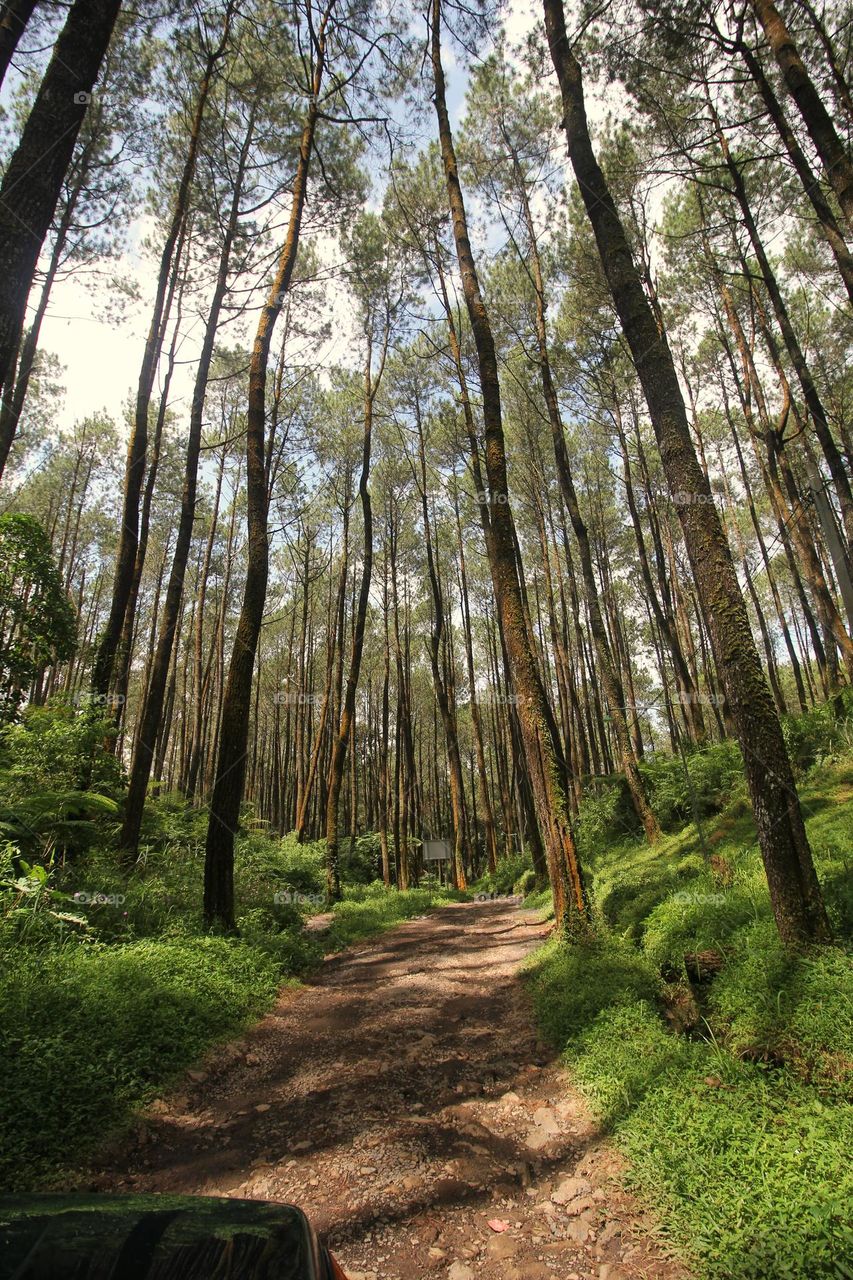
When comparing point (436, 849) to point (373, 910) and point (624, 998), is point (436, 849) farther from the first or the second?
point (624, 998)

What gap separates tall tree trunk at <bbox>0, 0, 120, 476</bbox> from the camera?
3.73 metres

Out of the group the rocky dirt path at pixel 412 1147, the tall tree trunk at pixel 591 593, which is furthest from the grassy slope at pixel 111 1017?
the tall tree trunk at pixel 591 593

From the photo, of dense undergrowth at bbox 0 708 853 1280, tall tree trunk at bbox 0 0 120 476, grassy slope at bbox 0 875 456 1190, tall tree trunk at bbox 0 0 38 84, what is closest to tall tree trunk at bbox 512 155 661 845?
dense undergrowth at bbox 0 708 853 1280

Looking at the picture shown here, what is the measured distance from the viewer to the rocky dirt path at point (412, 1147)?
2482 mm

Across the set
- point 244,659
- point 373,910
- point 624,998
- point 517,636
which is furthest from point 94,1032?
point 373,910

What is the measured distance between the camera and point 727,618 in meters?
4.36

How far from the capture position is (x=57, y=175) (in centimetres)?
409

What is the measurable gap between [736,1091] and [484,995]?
338 centimetres

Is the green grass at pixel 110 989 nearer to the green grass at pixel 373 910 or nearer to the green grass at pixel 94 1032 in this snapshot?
the green grass at pixel 94 1032

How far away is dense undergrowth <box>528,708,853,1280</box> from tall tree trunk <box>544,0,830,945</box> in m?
0.38

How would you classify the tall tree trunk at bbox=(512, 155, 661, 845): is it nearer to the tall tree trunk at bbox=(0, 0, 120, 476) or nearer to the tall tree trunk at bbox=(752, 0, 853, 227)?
the tall tree trunk at bbox=(752, 0, 853, 227)

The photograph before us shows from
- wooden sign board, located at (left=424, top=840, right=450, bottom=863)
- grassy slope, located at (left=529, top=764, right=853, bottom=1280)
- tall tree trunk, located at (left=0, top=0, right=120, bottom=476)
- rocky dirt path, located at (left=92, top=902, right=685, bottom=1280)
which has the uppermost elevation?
tall tree trunk, located at (left=0, top=0, right=120, bottom=476)

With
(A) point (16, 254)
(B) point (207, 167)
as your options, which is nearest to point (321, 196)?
(B) point (207, 167)

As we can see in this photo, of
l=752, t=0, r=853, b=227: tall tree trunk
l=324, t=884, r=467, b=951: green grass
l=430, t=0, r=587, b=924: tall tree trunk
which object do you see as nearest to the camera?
l=752, t=0, r=853, b=227: tall tree trunk
